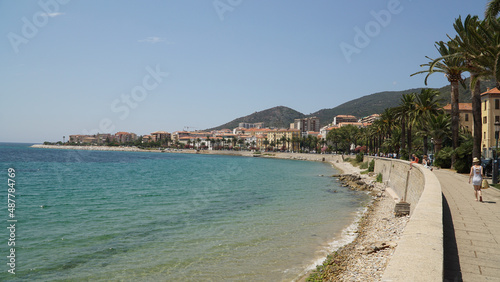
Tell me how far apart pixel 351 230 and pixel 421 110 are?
27338 millimetres

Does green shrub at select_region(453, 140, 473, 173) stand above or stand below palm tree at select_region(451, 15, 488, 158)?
below

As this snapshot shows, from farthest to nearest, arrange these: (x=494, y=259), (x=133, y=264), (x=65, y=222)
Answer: (x=65, y=222)
(x=133, y=264)
(x=494, y=259)

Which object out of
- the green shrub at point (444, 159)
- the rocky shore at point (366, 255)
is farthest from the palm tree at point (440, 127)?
the rocky shore at point (366, 255)

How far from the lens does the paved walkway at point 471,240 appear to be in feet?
18.3

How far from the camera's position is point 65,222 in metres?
18.2

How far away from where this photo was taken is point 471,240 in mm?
7340

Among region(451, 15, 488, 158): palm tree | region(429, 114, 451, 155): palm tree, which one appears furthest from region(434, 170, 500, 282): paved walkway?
region(429, 114, 451, 155): palm tree

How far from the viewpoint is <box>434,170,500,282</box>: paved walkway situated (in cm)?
559

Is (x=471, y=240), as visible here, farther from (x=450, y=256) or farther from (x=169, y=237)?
(x=169, y=237)

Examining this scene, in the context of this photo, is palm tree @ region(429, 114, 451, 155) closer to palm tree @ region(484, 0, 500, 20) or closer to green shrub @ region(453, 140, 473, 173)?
green shrub @ region(453, 140, 473, 173)

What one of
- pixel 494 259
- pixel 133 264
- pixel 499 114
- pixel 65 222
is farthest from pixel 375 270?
pixel 499 114

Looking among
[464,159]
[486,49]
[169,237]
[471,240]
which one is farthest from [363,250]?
[464,159]

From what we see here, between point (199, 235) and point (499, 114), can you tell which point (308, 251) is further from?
point (499, 114)

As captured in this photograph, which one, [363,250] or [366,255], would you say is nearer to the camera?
[366,255]
